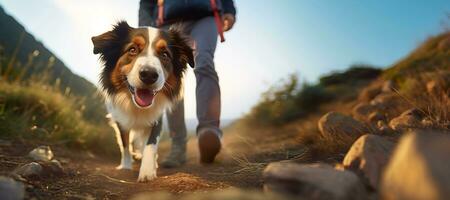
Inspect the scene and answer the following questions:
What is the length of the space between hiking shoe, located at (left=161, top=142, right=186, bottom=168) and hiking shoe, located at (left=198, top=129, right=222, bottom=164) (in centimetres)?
66

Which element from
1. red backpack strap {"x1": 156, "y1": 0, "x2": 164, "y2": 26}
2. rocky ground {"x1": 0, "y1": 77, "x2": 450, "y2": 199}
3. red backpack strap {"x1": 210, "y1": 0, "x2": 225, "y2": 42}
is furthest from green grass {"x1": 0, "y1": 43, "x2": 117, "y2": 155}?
red backpack strap {"x1": 210, "y1": 0, "x2": 225, "y2": 42}

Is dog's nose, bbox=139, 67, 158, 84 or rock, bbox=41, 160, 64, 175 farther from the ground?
dog's nose, bbox=139, 67, 158, 84

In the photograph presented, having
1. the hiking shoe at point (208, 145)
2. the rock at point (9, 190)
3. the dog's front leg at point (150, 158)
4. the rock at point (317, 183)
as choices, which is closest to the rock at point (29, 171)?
the dog's front leg at point (150, 158)

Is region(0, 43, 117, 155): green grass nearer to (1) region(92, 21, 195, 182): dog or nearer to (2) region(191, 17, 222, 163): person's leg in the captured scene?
(1) region(92, 21, 195, 182): dog

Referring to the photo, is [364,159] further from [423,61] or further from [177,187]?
[423,61]

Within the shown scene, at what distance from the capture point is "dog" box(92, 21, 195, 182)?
351cm

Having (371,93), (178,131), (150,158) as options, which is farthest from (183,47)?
(371,93)

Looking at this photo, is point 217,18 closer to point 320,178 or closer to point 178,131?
point 178,131

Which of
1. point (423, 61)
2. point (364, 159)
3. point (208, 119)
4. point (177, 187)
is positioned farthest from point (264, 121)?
point (364, 159)

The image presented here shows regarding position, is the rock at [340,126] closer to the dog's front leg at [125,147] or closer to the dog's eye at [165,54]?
the dog's eye at [165,54]

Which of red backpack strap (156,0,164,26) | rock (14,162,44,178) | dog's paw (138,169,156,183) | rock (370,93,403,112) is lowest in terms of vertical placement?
dog's paw (138,169,156,183)

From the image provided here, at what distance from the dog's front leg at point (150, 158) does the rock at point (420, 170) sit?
2631mm

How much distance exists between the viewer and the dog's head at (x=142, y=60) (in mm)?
3484

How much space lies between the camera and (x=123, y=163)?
4.46 m
